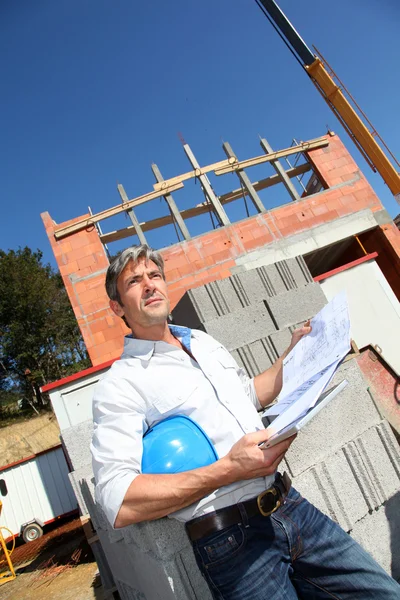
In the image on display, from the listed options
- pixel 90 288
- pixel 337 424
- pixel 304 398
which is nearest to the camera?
pixel 304 398

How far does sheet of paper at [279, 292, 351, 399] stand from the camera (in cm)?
130

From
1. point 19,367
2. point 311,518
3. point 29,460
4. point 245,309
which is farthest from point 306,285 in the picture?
point 19,367

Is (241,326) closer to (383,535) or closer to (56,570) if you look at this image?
(383,535)

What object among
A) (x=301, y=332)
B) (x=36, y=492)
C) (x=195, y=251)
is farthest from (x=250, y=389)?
(x=36, y=492)

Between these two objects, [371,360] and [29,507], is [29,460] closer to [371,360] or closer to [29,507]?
[29,507]

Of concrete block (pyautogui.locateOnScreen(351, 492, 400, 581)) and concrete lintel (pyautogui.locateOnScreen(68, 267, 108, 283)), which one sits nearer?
concrete block (pyautogui.locateOnScreen(351, 492, 400, 581))

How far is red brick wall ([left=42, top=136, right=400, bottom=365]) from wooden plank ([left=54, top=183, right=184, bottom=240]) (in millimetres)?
180

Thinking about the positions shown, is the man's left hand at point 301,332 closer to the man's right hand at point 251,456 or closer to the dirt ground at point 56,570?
the man's right hand at point 251,456

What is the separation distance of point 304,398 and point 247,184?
436 inches

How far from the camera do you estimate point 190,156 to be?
38.2 ft

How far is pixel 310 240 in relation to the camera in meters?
10.8

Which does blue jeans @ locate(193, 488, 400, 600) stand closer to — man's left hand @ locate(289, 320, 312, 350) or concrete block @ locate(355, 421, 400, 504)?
man's left hand @ locate(289, 320, 312, 350)

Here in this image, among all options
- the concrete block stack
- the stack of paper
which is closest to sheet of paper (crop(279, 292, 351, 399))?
the stack of paper

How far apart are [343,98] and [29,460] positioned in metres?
16.6
